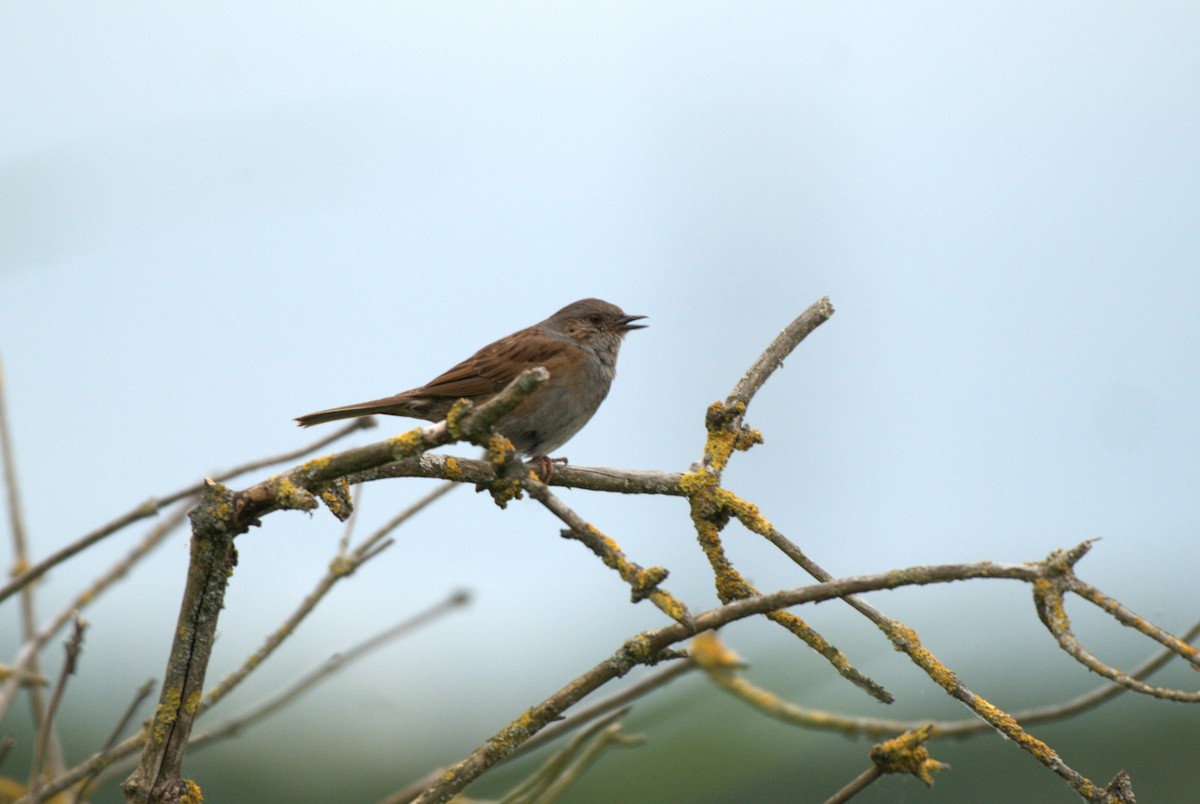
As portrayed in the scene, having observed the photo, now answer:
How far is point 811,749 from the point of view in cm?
303

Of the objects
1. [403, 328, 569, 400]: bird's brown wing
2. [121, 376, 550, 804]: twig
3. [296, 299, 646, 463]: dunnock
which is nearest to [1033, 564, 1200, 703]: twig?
[121, 376, 550, 804]: twig

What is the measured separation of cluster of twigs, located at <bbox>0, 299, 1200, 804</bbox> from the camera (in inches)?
65.1

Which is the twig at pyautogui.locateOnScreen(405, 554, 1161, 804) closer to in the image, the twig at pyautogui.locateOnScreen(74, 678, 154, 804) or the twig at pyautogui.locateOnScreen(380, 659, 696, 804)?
the twig at pyautogui.locateOnScreen(380, 659, 696, 804)

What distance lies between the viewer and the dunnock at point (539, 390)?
450cm

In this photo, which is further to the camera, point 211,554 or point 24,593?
point 24,593

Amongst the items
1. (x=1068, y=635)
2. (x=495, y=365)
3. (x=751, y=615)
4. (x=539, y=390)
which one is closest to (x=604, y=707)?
(x=751, y=615)

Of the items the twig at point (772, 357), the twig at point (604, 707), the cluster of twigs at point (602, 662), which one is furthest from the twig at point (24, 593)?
the twig at point (772, 357)

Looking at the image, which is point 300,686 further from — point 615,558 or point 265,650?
point 615,558

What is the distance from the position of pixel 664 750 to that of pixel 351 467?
3.84 ft

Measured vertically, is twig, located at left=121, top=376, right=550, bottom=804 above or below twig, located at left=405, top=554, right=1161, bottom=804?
above

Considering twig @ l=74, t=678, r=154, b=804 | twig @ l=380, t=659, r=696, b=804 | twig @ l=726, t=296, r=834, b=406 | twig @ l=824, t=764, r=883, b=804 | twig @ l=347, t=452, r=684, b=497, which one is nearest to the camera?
twig @ l=824, t=764, r=883, b=804

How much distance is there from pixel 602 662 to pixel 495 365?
312cm

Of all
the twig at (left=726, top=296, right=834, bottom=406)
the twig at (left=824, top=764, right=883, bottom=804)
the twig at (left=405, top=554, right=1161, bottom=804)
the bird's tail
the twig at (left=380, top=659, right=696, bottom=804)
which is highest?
the bird's tail

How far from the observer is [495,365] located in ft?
15.9
